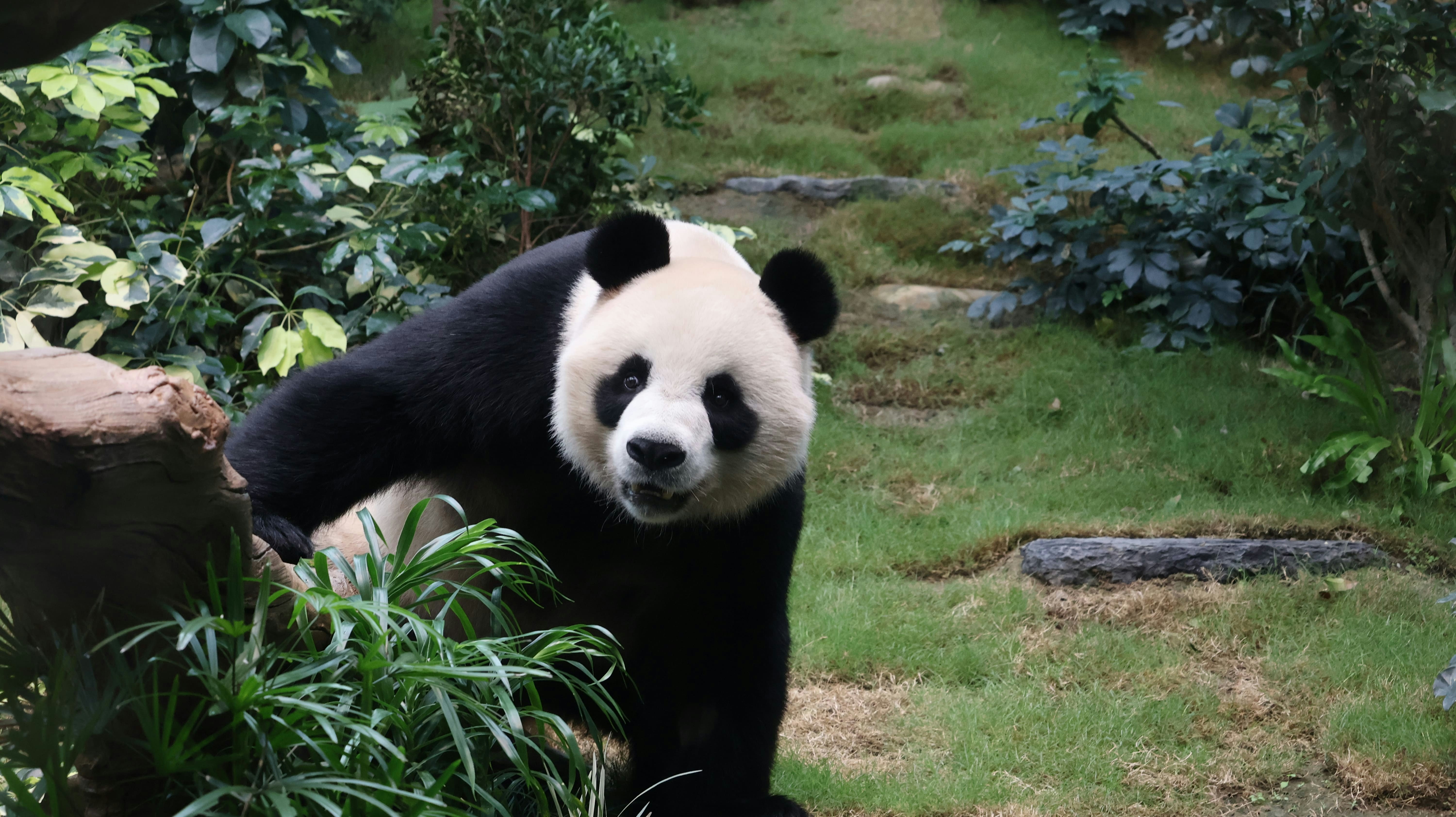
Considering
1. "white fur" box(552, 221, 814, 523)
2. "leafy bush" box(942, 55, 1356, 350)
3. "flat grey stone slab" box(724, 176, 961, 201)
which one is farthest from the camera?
"flat grey stone slab" box(724, 176, 961, 201)

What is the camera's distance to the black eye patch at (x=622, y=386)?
2453mm

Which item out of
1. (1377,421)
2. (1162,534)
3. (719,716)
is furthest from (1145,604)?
(719,716)

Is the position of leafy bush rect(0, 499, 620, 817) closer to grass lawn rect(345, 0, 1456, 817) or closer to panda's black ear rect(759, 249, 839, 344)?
panda's black ear rect(759, 249, 839, 344)

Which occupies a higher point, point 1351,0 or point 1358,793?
point 1351,0

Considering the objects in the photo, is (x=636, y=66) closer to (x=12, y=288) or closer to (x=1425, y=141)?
(x=12, y=288)

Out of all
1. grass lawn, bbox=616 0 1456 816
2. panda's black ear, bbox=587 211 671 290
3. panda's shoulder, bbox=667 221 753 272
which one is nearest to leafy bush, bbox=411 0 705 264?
grass lawn, bbox=616 0 1456 816

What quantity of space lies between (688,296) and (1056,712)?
1.86 meters

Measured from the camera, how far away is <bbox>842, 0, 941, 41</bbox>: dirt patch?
34.1 feet

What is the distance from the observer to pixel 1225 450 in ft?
16.8

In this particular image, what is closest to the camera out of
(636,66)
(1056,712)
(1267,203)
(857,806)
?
(857,806)

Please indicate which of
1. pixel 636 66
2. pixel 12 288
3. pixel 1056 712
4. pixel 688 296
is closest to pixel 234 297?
pixel 12 288

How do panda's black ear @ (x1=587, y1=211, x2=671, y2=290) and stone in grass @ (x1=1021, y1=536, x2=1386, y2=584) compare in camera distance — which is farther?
stone in grass @ (x1=1021, y1=536, x2=1386, y2=584)

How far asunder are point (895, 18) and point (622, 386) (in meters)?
9.11

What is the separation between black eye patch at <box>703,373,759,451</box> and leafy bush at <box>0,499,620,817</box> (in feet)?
1.77
